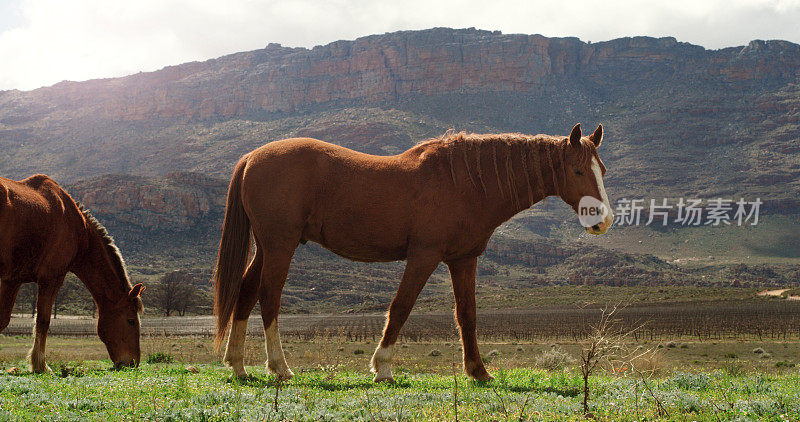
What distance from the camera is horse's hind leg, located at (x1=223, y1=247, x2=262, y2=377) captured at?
277 inches

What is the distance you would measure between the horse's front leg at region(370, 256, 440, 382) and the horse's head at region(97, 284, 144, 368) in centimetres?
488

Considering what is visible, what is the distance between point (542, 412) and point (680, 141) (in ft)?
665

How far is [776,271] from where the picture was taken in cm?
12319

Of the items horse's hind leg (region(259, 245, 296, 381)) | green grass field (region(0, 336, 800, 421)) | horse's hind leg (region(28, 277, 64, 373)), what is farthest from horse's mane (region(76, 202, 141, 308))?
horse's hind leg (region(259, 245, 296, 381))

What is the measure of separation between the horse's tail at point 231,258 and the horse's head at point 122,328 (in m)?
2.99

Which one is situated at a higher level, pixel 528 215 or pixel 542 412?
pixel 542 412

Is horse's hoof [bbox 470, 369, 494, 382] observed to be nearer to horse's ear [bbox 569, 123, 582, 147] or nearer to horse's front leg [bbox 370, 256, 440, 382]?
horse's front leg [bbox 370, 256, 440, 382]

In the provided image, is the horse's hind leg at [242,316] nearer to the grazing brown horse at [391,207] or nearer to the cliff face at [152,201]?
Answer: the grazing brown horse at [391,207]

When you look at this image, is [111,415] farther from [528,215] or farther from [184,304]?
[528,215]

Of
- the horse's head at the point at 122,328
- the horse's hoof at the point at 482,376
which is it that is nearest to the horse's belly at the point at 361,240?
the horse's hoof at the point at 482,376

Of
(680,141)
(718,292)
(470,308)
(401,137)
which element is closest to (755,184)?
(680,141)

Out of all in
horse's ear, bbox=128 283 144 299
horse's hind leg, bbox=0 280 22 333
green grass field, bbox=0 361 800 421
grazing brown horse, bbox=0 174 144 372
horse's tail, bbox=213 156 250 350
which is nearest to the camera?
green grass field, bbox=0 361 800 421

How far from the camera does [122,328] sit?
952cm

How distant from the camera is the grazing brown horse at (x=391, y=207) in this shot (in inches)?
265
